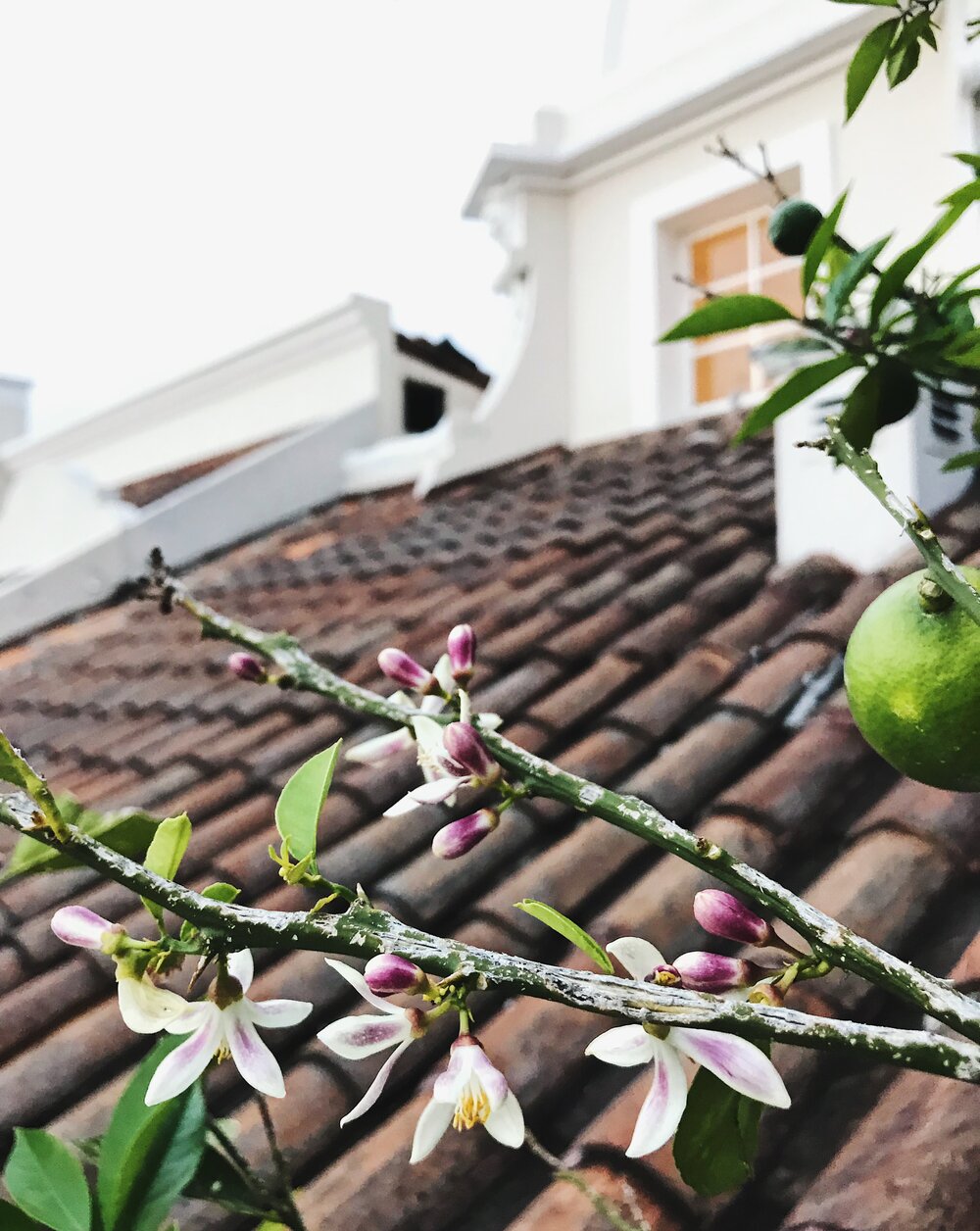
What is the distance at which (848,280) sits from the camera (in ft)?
2.20

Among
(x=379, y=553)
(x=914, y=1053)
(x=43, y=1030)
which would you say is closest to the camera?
(x=914, y=1053)

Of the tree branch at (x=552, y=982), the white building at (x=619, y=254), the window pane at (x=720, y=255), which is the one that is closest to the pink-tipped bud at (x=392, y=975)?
the tree branch at (x=552, y=982)

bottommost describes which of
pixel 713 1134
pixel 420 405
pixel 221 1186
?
pixel 420 405

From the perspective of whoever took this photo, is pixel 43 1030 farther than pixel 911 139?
No

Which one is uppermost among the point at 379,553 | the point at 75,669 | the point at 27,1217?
the point at 27,1217

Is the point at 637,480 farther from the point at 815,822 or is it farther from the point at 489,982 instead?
the point at 489,982

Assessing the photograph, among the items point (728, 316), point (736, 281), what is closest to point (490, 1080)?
point (728, 316)

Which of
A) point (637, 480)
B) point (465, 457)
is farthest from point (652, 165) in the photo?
point (637, 480)

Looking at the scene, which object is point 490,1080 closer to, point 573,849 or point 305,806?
point 305,806

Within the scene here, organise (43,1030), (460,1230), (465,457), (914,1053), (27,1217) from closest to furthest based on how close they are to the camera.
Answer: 1. (914,1053)
2. (27,1217)
3. (460,1230)
4. (43,1030)
5. (465,457)

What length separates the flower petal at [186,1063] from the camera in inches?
15.0

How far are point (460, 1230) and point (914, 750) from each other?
52 cm

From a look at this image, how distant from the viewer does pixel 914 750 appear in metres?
0.46

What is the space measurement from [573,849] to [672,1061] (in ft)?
2.25
